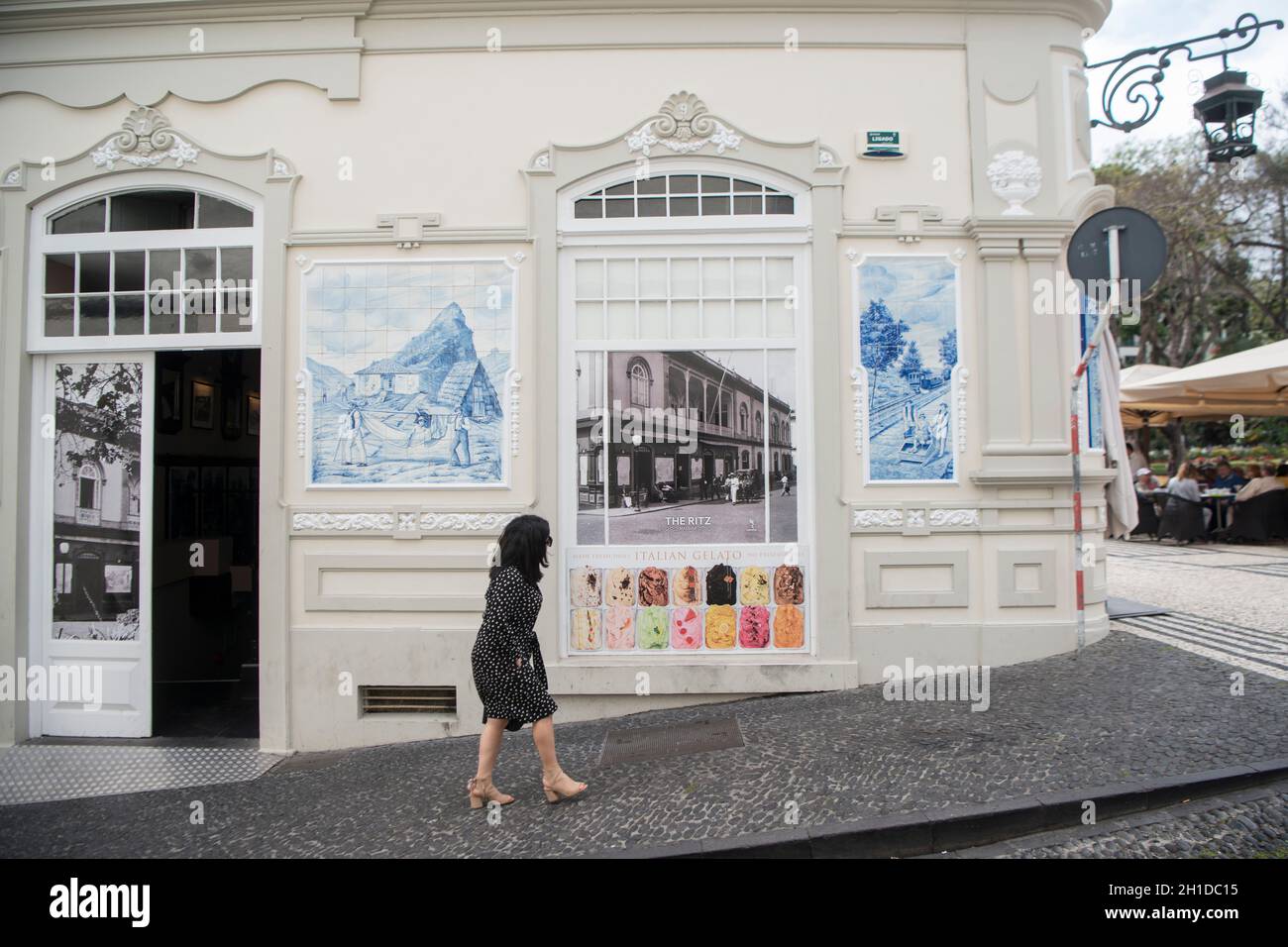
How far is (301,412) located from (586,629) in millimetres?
2758

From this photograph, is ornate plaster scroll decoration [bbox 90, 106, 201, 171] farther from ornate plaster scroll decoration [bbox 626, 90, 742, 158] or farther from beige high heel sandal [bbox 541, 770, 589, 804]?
beige high heel sandal [bbox 541, 770, 589, 804]

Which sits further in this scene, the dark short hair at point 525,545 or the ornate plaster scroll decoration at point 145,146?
the ornate plaster scroll decoration at point 145,146

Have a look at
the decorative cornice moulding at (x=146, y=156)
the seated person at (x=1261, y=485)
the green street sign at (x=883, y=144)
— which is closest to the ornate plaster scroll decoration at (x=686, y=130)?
the green street sign at (x=883, y=144)

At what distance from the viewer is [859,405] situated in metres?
6.25

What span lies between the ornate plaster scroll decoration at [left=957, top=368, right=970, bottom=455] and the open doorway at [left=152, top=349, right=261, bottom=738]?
639 cm

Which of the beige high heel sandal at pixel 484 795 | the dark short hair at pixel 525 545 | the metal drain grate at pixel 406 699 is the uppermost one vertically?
the dark short hair at pixel 525 545

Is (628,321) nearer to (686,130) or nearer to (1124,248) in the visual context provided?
(686,130)

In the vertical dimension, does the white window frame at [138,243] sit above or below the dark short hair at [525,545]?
above

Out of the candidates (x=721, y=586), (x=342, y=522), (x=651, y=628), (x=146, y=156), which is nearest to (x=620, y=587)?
(x=651, y=628)

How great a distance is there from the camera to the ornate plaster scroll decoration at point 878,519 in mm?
6207

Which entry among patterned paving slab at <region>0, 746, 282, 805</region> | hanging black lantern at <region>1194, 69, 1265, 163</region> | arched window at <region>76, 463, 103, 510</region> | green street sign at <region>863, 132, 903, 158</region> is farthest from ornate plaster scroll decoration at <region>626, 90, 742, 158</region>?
patterned paving slab at <region>0, 746, 282, 805</region>

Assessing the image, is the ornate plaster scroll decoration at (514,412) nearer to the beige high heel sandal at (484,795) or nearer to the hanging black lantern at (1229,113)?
the beige high heel sandal at (484,795)

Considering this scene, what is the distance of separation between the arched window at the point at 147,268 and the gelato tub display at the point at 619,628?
3572 mm
